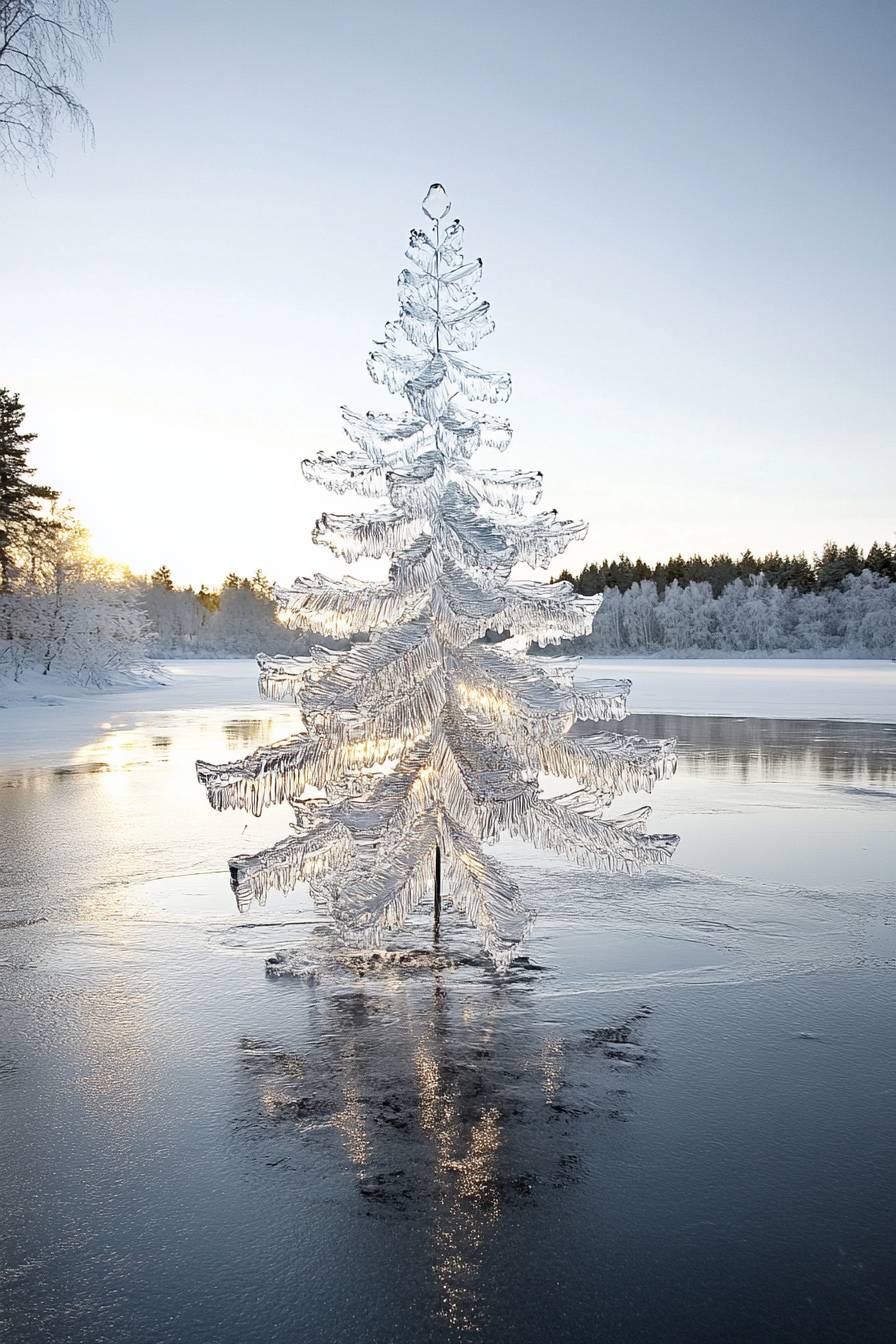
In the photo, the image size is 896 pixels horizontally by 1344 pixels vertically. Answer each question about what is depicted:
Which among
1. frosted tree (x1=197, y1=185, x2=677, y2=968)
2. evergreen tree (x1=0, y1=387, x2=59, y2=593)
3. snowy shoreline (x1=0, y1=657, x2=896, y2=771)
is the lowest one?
snowy shoreline (x1=0, y1=657, x2=896, y2=771)

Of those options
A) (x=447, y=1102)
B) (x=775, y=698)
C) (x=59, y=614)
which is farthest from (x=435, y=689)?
(x=59, y=614)

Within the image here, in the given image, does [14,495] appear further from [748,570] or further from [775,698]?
[748,570]

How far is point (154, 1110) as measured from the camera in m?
4.52

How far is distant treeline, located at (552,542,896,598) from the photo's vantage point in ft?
461

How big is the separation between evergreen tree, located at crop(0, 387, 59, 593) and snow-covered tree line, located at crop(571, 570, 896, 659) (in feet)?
297

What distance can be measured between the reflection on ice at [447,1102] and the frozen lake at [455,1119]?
0.05 feet

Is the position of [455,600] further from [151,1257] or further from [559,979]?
[151,1257]

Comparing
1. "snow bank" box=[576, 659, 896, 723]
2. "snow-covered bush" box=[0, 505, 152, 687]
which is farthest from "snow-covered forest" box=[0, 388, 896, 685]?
"snow bank" box=[576, 659, 896, 723]

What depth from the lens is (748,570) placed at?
166250 millimetres

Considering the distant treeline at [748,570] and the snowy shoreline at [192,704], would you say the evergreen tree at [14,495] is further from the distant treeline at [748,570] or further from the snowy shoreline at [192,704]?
the distant treeline at [748,570]

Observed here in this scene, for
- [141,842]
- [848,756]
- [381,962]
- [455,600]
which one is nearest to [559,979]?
[381,962]

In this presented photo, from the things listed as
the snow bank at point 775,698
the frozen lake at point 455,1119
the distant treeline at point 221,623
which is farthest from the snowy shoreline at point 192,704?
the distant treeline at point 221,623

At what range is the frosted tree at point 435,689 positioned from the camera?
6391 millimetres

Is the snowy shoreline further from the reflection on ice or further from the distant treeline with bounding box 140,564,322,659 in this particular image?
the distant treeline with bounding box 140,564,322,659
